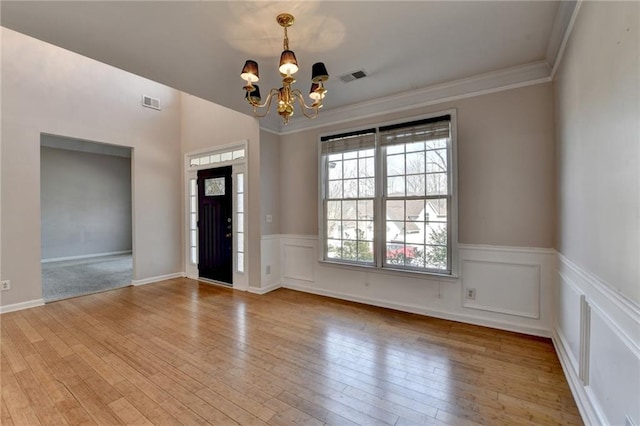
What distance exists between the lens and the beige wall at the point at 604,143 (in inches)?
47.5

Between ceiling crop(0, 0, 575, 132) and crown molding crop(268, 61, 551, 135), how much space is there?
0.09 feet

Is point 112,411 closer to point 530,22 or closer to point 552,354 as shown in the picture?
point 552,354

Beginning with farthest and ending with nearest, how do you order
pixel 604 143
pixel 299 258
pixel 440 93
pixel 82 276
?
1. pixel 82 276
2. pixel 299 258
3. pixel 440 93
4. pixel 604 143

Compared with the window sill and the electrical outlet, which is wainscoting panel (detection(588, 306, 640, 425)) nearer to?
the electrical outlet

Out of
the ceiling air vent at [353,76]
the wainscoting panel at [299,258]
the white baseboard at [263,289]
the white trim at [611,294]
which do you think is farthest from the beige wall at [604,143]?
the white baseboard at [263,289]

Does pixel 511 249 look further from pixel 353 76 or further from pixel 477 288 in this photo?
pixel 353 76

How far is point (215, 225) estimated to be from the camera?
→ 16.5 ft

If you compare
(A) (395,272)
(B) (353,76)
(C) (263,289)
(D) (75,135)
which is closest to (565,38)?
(B) (353,76)

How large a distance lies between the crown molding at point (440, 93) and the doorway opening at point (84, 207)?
217 inches

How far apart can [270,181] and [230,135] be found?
1132 millimetres

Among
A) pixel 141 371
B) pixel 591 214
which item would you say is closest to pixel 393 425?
pixel 591 214

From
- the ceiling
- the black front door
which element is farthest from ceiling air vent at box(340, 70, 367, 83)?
the black front door

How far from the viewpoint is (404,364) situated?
7.84 feet

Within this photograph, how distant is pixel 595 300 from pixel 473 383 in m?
1.03
